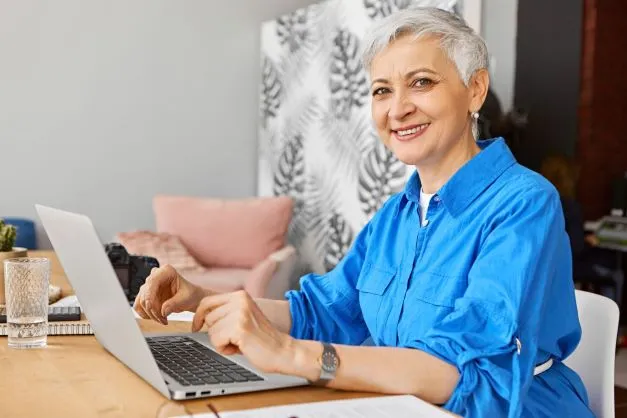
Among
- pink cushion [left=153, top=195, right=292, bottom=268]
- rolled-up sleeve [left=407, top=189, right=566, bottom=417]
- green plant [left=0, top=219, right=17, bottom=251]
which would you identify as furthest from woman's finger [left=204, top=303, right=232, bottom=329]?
pink cushion [left=153, top=195, right=292, bottom=268]

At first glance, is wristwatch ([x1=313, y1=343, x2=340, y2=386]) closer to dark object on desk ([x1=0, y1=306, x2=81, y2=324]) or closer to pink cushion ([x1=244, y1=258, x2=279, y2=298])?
dark object on desk ([x1=0, y1=306, x2=81, y2=324])

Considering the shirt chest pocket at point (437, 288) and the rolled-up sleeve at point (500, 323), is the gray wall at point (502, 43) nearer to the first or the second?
the shirt chest pocket at point (437, 288)

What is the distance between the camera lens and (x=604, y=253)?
564 centimetres

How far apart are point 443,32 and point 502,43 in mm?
4149

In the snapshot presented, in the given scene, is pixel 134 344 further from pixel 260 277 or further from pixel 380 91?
pixel 260 277

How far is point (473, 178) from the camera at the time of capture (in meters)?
1.45

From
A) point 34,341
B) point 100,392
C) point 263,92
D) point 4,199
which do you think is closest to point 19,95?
point 4,199

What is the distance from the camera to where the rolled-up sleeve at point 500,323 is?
118 cm

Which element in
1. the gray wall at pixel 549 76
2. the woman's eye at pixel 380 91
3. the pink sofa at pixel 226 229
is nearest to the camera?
the woman's eye at pixel 380 91

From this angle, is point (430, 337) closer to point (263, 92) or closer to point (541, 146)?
point (263, 92)

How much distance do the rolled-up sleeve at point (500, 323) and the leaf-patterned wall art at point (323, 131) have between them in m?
2.48

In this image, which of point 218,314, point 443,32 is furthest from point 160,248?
point 218,314

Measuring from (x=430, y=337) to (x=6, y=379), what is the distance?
0.63 m

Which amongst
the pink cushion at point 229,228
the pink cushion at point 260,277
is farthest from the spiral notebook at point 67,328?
the pink cushion at point 229,228
